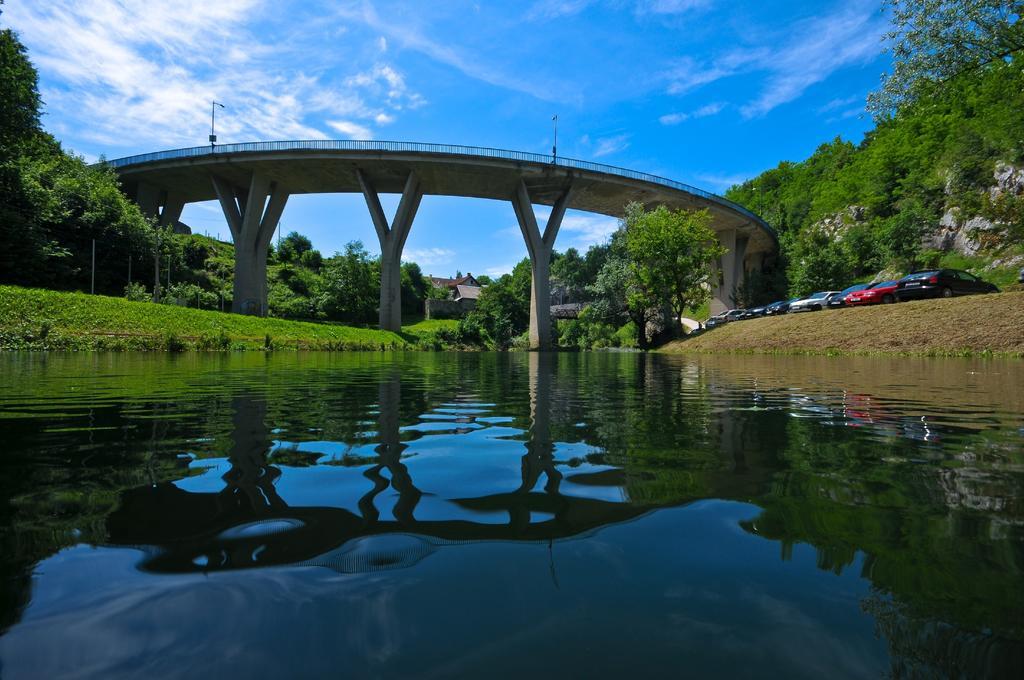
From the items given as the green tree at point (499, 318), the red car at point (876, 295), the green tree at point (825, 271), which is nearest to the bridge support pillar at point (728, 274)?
the green tree at point (825, 271)

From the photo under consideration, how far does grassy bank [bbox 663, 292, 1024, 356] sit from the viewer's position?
17.8 meters

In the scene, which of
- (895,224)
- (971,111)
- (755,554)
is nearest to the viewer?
(755,554)

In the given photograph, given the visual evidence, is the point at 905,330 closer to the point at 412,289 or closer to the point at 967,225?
the point at 967,225

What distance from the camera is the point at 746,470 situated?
3.05m

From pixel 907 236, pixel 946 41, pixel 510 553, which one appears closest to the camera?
pixel 510 553

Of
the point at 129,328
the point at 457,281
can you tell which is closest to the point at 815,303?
the point at 129,328

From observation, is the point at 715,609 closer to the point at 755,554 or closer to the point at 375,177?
the point at 755,554

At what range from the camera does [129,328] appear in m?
26.5

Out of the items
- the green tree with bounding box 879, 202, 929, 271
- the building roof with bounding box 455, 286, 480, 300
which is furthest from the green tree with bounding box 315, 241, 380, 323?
the green tree with bounding box 879, 202, 929, 271

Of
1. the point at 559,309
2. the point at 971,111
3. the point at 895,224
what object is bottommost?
the point at 559,309

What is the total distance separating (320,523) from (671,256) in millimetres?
37550

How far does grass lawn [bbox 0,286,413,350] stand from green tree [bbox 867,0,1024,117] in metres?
33.3

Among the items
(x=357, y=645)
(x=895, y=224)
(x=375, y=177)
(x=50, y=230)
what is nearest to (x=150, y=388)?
(x=357, y=645)

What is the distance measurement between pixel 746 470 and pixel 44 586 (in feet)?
10.9
